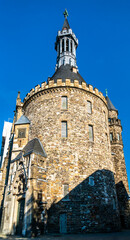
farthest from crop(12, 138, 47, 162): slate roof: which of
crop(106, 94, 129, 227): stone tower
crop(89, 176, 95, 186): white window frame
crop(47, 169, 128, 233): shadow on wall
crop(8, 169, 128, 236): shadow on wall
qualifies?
crop(106, 94, 129, 227): stone tower

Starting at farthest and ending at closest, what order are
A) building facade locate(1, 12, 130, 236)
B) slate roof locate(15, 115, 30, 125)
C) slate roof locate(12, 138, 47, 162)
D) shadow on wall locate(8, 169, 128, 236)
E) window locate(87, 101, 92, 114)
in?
slate roof locate(15, 115, 30, 125)
window locate(87, 101, 92, 114)
slate roof locate(12, 138, 47, 162)
building facade locate(1, 12, 130, 236)
shadow on wall locate(8, 169, 128, 236)

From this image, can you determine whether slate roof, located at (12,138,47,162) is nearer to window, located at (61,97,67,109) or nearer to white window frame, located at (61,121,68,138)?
white window frame, located at (61,121,68,138)

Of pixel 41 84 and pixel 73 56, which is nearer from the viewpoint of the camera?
pixel 41 84

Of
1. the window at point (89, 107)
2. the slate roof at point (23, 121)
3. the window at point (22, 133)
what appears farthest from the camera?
the slate roof at point (23, 121)

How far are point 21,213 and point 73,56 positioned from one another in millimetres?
20660

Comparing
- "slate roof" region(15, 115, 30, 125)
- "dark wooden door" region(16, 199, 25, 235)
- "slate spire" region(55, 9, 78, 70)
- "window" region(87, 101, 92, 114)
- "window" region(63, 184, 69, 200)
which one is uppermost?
"slate spire" region(55, 9, 78, 70)

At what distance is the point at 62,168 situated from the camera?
653 inches

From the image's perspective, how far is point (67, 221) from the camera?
585 inches

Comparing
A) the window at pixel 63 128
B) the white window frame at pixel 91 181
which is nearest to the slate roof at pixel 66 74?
the window at pixel 63 128

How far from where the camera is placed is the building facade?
15.0 metres

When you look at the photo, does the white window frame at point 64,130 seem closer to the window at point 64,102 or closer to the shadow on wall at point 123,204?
the window at point 64,102

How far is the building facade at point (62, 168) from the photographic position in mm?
15000

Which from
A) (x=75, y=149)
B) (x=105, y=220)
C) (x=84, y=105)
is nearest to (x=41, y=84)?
(x=84, y=105)

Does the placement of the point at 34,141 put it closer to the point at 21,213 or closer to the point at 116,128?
the point at 21,213
